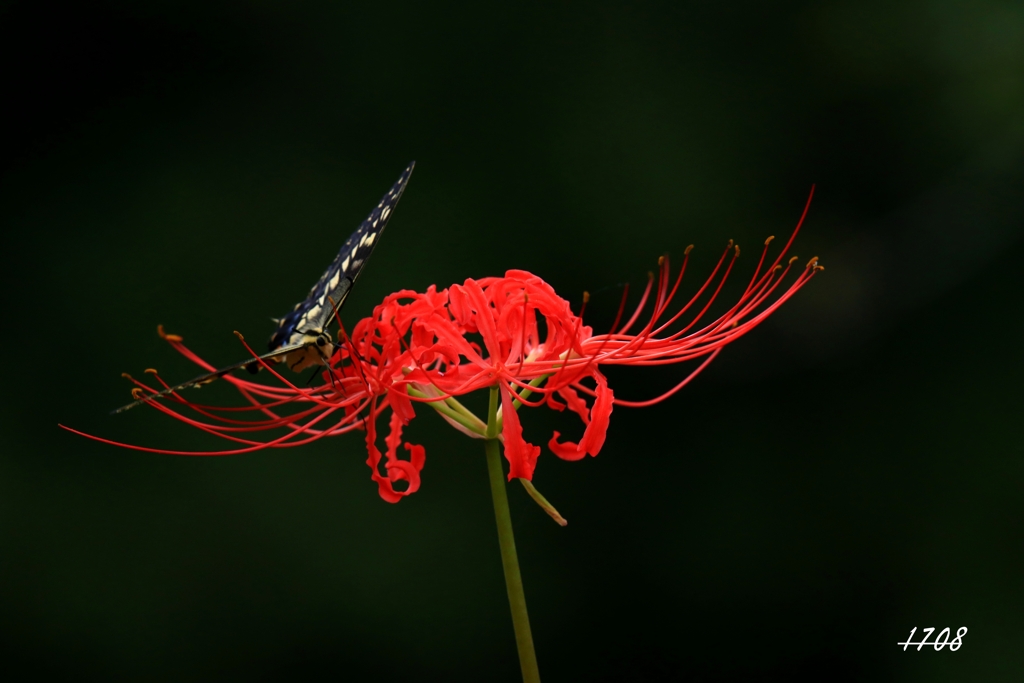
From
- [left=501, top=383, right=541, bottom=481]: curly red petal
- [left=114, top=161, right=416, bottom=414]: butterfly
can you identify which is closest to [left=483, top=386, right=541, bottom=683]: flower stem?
[left=501, top=383, right=541, bottom=481]: curly red petal

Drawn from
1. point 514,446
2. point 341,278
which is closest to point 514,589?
point 514,446

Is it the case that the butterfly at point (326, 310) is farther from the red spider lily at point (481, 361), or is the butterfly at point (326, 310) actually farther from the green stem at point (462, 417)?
the green stem at point (462, 417)

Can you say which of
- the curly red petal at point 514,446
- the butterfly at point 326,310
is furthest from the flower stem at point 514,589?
the butterfly at point 326,310

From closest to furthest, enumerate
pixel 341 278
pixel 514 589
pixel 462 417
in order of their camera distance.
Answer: pixel 514 589 < pixel 462 417 < pixel 341 278

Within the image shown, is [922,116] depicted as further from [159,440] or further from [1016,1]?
[159,440]

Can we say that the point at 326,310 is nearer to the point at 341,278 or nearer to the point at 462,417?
the point at 341,278

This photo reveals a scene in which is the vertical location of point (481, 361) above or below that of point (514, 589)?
above

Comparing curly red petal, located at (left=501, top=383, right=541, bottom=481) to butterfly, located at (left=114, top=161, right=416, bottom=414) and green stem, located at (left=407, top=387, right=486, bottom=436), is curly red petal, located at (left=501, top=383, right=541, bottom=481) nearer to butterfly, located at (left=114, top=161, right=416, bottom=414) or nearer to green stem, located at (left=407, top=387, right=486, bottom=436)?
green stem, located at (left=407, top=387, right=486, bottom=436)

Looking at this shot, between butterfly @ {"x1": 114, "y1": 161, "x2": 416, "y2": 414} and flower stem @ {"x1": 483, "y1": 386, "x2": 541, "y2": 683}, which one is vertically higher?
butterfly @ {"x1": 114, "y1": 161, "x2": 416, "y2": 414}
